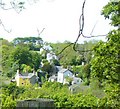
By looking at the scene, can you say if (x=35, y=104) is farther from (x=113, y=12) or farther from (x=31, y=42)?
(x=113, y=12)

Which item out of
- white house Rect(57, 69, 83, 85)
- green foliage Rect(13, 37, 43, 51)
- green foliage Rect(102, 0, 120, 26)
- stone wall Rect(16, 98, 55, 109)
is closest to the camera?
stone wall Rect(16, 98, 55, 109)

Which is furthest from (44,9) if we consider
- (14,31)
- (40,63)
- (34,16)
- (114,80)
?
(114,80)

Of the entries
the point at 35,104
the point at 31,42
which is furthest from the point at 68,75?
the point at 35,104

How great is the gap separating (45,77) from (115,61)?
0.48 m

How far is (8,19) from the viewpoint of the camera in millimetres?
1523

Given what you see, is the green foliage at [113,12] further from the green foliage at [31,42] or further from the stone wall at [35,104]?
the stone wall at [35,104]

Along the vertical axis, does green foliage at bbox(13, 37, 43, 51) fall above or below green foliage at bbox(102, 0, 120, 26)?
below

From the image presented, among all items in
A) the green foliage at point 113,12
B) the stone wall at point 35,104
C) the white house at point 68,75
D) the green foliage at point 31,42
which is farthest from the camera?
the white house at point 68,75

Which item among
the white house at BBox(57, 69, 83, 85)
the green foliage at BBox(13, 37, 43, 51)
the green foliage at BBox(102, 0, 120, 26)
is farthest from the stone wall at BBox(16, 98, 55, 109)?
the white house at BBox(57, 69, 83, 85)

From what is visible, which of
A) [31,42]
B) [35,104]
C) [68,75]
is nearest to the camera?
[35,104]

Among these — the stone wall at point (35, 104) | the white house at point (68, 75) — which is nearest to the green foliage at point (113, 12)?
the white house at point (68, 75)

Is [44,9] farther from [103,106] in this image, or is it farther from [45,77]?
[45,77]

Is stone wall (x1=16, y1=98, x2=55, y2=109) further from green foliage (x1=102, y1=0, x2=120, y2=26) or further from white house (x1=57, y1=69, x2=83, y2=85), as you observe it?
white house (x1=57, y1=69, x2=83, y2=85)

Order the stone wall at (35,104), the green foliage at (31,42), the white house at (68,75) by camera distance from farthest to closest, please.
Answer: the white house at (68,75) < the green foliage at (31,42) < the stone wall at (35,104)
